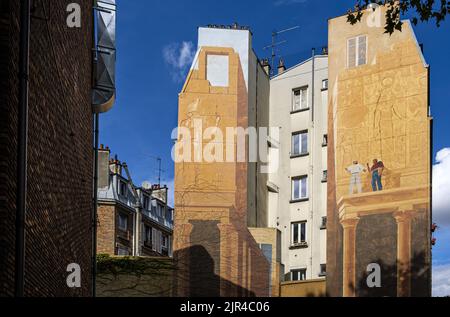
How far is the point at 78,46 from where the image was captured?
17344mm

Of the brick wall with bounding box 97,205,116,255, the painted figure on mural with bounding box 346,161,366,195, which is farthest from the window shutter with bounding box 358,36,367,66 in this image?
the brick wall with bounding box 97,205,116,255

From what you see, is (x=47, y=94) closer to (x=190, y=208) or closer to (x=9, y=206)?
(x=9, y=206)

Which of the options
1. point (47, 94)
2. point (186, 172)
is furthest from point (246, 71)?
point (47, 94)

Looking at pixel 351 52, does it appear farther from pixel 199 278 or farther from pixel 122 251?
pixel 122 251

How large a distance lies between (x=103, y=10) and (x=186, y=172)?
8685 millimetres

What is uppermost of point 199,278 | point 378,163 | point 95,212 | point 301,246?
point 378,163

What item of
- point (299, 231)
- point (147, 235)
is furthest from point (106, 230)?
point (299, 231)

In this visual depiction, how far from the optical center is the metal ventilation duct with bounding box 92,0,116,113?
21016 mm

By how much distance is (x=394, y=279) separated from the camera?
89.2ft

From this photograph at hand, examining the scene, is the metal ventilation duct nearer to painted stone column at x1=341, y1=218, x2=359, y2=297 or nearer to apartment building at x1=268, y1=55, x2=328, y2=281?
apartment building at x1=268, y1=55, x2=328, y2=281

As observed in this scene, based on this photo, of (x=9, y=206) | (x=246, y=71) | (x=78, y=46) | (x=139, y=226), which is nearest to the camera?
(x=9, y=206)

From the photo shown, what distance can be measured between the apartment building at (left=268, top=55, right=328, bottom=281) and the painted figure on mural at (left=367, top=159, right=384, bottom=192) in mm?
3435

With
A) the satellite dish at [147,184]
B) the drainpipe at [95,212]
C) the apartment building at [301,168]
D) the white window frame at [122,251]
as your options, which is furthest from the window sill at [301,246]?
the satellite dish at [147,184]

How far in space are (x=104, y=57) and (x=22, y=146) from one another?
1298 centimetres
